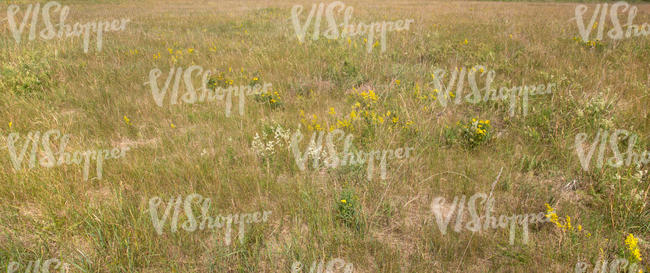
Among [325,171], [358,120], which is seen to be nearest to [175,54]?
[358,120]

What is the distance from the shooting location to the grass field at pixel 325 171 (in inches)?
77.4

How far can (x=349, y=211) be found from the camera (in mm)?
2270

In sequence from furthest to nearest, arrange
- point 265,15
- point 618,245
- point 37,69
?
1. point 265,15
2. point 37,69
3. point 618,245

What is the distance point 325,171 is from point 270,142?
0.64 meters

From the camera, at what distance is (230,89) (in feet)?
15.7

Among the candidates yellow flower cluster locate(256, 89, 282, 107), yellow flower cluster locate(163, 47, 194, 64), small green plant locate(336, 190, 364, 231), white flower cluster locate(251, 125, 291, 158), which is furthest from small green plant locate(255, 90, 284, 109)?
yellow flower cluster locate(163, 47, 194, 64)

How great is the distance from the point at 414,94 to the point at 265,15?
10719 millimetres

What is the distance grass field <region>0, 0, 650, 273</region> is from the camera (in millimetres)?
1966

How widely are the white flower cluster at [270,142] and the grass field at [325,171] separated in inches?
0.8

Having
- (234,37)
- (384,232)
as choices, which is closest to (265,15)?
(234,37)

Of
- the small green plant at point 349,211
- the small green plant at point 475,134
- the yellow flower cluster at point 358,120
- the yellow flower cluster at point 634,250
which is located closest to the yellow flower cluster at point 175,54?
the yellow flower cluster at point 358,120

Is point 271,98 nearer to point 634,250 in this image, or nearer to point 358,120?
point 358,120

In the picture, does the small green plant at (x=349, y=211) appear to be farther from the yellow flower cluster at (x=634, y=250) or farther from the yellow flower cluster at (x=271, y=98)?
the yellow flower cluster at (x=271, y=98)

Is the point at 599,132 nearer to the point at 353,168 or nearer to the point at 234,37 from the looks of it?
the point at 353,168
